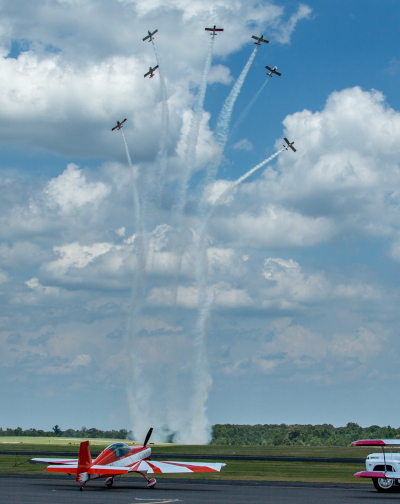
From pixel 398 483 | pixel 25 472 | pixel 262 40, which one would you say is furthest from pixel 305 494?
pixel 262 40

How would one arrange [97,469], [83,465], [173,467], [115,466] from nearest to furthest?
[83,465] → [97,469] → [115,466] → [173,467]

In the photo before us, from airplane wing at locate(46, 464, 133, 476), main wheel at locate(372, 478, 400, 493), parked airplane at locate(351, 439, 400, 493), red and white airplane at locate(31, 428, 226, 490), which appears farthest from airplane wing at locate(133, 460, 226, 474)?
main wheel at locate(372, 478, 400, 493)

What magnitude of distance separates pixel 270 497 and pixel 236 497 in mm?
2207

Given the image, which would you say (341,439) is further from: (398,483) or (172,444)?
(398,483)

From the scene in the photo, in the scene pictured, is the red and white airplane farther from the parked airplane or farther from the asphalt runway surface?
the parked airplane

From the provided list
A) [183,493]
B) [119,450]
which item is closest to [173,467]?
[183,493]

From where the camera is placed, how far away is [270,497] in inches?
1416

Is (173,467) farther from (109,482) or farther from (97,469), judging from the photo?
(97,469)

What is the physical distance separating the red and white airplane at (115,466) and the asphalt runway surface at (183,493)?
1.23 m

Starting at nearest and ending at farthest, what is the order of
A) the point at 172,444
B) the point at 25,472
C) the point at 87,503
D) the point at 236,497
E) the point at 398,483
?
1. the point at 87,503
2. the point at 236,497
3. the point at 398,483
4. the point at 25,472
5. the point at 172,444

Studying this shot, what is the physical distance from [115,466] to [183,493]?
5746 millimetres

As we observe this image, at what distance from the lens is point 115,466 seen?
41312 mm

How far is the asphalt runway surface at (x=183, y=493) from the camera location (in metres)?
33.4

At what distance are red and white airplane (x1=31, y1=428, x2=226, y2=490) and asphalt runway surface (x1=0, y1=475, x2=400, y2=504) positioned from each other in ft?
4.04
